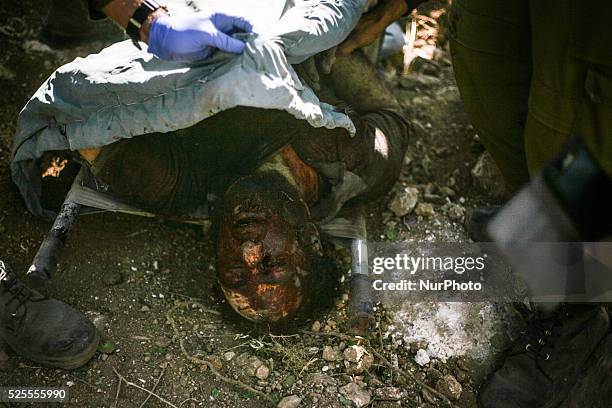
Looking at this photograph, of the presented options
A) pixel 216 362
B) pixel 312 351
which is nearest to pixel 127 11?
pixel 216 362

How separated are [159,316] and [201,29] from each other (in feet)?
3.79

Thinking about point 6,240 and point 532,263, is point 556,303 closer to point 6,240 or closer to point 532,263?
point 532,263

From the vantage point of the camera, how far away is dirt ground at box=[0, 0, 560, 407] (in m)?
2.33

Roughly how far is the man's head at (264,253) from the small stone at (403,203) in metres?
0.64

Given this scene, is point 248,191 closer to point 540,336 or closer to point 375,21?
point 375,21

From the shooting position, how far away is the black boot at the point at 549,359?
229 centimetres

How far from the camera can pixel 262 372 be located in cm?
237

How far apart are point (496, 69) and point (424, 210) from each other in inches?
33.4

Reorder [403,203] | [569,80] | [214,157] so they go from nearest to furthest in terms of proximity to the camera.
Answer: [569,80], [214,157], [403,203]

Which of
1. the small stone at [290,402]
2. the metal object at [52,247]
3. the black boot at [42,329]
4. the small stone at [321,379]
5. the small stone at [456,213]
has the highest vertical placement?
the metal object at [52,247]

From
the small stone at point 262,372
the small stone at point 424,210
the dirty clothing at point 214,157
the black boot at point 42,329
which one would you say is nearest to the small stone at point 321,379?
the small stone at point 262,372

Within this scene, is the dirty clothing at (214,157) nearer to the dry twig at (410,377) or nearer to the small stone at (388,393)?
the dry twig at (410,377)

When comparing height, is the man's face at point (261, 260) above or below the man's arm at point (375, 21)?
below

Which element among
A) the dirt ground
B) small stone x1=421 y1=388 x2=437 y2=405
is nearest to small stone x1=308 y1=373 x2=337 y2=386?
the dirt ground
